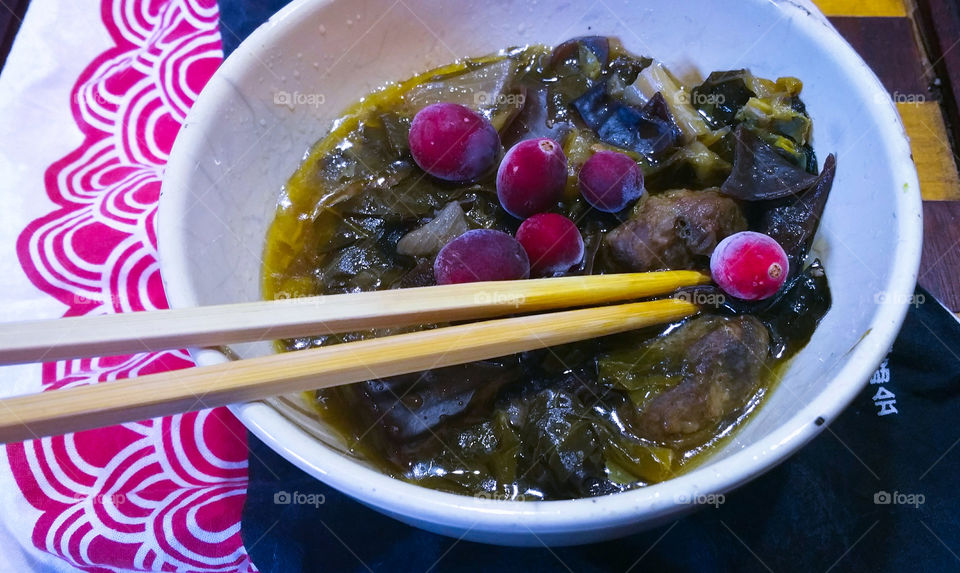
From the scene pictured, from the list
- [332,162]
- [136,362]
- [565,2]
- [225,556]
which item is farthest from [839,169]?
[136,362]

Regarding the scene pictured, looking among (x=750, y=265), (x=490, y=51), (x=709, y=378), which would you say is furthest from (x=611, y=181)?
(x=490, y=51)

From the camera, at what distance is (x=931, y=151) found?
5.41 feet

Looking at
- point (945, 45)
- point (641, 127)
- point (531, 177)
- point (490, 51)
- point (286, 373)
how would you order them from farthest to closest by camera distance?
point (945, 45) < point (490, 51) < point (641, 127) < point (531, 177) < point (286, 373)

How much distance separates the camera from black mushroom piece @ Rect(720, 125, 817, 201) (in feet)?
4.09

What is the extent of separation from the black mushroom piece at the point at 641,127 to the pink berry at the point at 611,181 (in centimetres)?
11

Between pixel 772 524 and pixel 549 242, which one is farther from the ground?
pixel 549 242

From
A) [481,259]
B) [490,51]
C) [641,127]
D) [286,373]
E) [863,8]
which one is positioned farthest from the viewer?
[863,8]

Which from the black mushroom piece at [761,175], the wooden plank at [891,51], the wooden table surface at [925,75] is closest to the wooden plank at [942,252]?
the wooden table surface at [925,75]

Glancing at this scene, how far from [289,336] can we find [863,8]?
1.85 metres

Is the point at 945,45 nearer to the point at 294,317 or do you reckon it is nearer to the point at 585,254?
the point at 585,254

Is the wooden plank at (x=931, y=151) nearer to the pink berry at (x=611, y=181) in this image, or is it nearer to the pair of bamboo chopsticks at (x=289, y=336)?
the pink berry at (x=611, y=181)

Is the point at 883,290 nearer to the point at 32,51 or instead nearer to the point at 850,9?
the point at 850,9

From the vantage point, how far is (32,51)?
1751 millimetres

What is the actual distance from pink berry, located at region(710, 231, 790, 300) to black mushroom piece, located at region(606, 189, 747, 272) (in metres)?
0.04
